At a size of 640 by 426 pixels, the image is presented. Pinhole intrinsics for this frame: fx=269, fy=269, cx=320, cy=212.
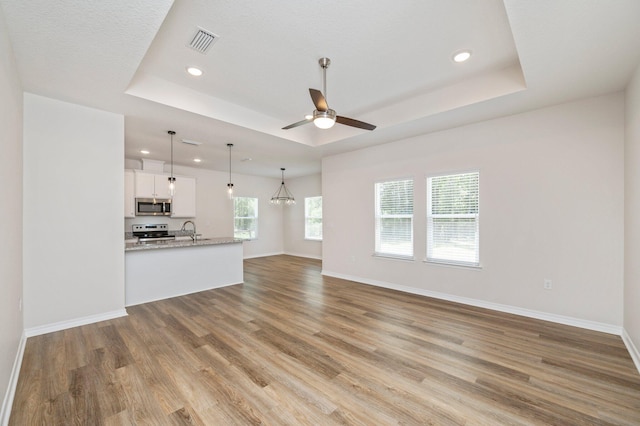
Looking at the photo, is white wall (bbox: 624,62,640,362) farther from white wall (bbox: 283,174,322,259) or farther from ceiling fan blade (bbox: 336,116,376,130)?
white wall (bbox: 283,174,322,259)

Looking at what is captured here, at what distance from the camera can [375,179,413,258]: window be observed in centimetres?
494

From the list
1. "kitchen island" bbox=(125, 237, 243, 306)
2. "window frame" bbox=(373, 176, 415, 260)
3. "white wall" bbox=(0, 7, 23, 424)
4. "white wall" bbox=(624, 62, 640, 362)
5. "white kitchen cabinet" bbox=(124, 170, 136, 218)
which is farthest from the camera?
"white kitchen cabinet" bbox=(124, 170, 136, 218)

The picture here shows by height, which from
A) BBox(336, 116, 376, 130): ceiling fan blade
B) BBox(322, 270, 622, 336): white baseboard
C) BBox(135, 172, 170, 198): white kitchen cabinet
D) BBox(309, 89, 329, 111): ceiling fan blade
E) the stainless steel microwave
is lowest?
BBox(322, 270, 622, 336): white baseboard

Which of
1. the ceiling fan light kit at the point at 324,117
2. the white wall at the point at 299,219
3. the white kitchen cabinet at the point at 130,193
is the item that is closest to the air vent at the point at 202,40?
the ceiling fan light kit at the point at 324,117

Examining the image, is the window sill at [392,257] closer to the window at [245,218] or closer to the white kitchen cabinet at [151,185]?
the white kitchen cabinet at [151,185]

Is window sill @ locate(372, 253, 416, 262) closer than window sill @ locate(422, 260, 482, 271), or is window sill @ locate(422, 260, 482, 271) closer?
window sill @ locate(422, 260, 482, 271)

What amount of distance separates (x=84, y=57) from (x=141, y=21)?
3.01 feet

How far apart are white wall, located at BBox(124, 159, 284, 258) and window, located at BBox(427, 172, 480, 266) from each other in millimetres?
6118

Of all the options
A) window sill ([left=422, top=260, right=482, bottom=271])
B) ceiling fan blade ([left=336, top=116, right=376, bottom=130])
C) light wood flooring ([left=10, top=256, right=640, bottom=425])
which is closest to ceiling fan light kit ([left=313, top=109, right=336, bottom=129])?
ceiling fan blade ([left=336, top=116, right=376, bottom=130])

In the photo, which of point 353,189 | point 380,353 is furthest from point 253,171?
point 380,353

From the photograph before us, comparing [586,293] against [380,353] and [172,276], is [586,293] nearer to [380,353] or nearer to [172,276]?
[380,353]

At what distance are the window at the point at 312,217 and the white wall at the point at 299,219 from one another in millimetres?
149

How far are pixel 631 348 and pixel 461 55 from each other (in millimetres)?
3433

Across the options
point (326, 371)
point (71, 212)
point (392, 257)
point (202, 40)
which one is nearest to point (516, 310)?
point (392, 257)
